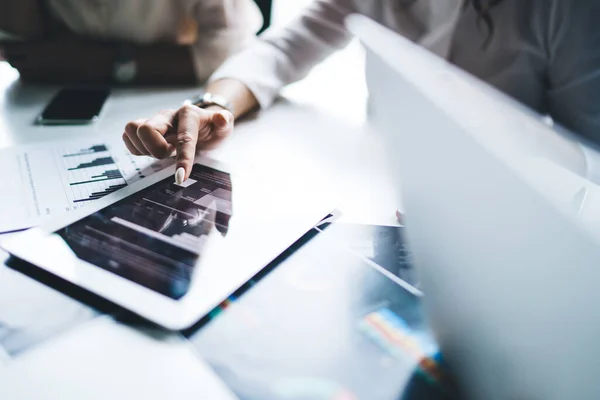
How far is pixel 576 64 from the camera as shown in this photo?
56 cm

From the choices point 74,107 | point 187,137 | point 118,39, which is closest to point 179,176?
point 187,137

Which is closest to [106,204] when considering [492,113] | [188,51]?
[492,113]

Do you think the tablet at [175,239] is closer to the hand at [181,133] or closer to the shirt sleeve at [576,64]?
the hand at [181,133]

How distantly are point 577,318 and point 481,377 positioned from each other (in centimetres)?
11

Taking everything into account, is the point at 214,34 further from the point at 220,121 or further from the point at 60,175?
the point at 60,175

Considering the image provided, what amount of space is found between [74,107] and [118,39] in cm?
26

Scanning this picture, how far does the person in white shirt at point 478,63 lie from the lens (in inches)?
21.5

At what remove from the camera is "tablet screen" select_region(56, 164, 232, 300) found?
37cm

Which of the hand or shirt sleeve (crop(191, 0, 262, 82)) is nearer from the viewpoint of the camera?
the hand

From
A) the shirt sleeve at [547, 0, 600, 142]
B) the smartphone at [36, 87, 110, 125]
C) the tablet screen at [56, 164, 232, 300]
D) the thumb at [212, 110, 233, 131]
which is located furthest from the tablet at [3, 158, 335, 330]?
the shirt sleeve at [547, 0, 600, 142]

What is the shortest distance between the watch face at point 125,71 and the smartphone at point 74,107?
0.18ft

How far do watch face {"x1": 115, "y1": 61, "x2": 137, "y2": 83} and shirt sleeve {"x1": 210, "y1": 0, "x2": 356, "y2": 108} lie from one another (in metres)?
0.19

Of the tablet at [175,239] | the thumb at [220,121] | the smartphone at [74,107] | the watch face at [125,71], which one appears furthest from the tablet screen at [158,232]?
the watch face at [125,71]

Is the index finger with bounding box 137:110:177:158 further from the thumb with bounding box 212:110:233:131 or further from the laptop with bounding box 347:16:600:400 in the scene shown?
the laptop with bounding box 347:16:600:400
